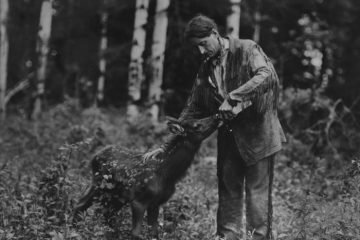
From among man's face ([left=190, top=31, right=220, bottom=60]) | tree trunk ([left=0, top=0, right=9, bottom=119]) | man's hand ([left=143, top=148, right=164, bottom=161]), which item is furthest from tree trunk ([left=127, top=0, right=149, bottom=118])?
man's face ([left=190, top=31, right=220, bottom=60])

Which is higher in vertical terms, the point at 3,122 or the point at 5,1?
the point at 5,1

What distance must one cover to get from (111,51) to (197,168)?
7.80m

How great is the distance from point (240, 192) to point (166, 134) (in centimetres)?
667

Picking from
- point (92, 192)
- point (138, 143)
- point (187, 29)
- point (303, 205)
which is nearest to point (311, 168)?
point (138, 143)

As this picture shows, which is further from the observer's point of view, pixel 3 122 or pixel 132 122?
pixel 3 122

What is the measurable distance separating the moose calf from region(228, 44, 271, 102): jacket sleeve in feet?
1.42

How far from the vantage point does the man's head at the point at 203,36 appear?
5867 mm

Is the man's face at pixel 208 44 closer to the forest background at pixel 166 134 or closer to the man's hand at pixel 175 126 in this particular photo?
the forest background at pixel 166 134

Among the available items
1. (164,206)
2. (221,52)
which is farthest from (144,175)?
(164,206)

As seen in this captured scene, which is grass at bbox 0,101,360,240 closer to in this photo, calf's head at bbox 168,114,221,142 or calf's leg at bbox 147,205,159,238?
calf's leg at bbox 147,205,159,238

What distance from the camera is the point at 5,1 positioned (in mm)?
20203

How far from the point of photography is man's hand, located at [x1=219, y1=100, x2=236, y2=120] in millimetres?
5773

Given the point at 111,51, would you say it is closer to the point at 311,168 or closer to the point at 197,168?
the point at 197,168

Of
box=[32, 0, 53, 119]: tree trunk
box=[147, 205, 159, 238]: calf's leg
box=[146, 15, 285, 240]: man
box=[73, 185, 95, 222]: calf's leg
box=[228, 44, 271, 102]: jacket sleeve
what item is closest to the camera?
box=[228, 44, 271, 102]: jacket sleeve
